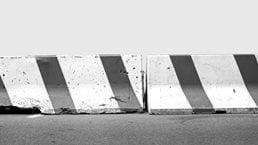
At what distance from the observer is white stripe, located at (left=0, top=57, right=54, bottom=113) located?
6.68 m

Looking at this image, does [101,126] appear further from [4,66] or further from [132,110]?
[4,66]

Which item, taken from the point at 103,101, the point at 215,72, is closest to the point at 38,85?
the point at 103,101

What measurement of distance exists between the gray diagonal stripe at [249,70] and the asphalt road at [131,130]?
1.69 feet

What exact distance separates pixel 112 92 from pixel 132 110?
0.32 meters

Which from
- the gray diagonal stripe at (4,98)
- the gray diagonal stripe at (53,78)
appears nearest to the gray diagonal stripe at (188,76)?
the gray diagonal stripe at (53,78)

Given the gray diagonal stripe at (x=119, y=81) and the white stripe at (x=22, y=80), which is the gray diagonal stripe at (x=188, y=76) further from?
the white stripe at (x=22, y=80)

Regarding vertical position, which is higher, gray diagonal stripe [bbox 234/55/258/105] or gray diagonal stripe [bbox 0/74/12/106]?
gray diagonal stripe [bbox 234/55/258/105]

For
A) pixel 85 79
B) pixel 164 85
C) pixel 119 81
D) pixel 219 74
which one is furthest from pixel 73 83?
pixel 219 74

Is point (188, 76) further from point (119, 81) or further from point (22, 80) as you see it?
point (22, 80)

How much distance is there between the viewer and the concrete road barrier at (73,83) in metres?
6.60

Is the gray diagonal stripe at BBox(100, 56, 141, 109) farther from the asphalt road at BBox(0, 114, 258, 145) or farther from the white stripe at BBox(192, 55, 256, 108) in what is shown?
the white stripe at BBox(192, 55, 256, 108)

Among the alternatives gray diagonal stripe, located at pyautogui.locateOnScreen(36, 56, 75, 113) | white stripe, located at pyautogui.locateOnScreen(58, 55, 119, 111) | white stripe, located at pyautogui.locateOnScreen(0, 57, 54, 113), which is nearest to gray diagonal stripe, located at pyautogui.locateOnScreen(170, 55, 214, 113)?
white stripe, located at pyautogui.locateOnScreen(58, 55, 119, 111)

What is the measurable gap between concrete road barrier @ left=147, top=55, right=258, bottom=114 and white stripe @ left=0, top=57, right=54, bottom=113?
132 cm

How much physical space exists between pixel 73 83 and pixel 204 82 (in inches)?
60.8
